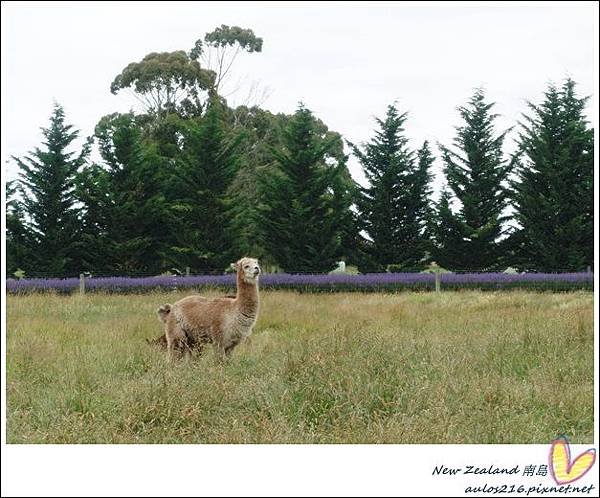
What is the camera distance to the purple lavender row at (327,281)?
290 inches

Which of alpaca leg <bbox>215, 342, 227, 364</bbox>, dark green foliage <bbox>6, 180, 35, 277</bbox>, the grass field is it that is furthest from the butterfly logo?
dark green foliage <bbox>6, 180, 35, 277</bbox>

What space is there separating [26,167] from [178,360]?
455 centimetres

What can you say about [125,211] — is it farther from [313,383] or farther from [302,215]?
[313,383]

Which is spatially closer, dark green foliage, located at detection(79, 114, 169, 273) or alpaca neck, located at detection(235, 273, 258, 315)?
alpaca neck, located at detection(235, 273, 258, 315)

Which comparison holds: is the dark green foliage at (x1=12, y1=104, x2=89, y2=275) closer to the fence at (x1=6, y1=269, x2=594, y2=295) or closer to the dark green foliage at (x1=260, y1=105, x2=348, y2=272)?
the fence at (x1=6, y1=269, x2=594, y2=295)

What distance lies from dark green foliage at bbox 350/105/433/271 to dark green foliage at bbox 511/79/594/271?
1.38 metres

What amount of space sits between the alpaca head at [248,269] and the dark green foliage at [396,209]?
11.7ft

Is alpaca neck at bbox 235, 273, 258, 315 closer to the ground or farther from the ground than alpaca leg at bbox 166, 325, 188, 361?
farther from the ground

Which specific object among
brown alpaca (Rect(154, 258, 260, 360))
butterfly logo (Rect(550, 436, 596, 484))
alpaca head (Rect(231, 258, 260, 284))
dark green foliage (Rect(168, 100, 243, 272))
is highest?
dark green foliage (Rect(168, 100, 243, 272))

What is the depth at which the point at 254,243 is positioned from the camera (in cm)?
817

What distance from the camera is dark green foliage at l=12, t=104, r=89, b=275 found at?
840cm

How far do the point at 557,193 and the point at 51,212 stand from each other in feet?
23.6

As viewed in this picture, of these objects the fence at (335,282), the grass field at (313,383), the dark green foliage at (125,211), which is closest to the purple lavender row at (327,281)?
the fence at (335,282)

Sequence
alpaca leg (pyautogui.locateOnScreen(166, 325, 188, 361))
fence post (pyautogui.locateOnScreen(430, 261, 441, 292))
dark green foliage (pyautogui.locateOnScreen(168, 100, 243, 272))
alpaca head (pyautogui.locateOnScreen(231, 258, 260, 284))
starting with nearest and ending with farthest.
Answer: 1. alpaca head (pyautogui.locateOnScreen(231, 258, 260, 284))
2. alpaca leg (pyautogui.locateOnScreen(166, 325, 188, 361))
3. dark green foliage (pyautogui.locateOnScreen(168, 100, 243, 272))
4. fence post (pyautogui.locateOnScreen(430, 261, 441, 292))
